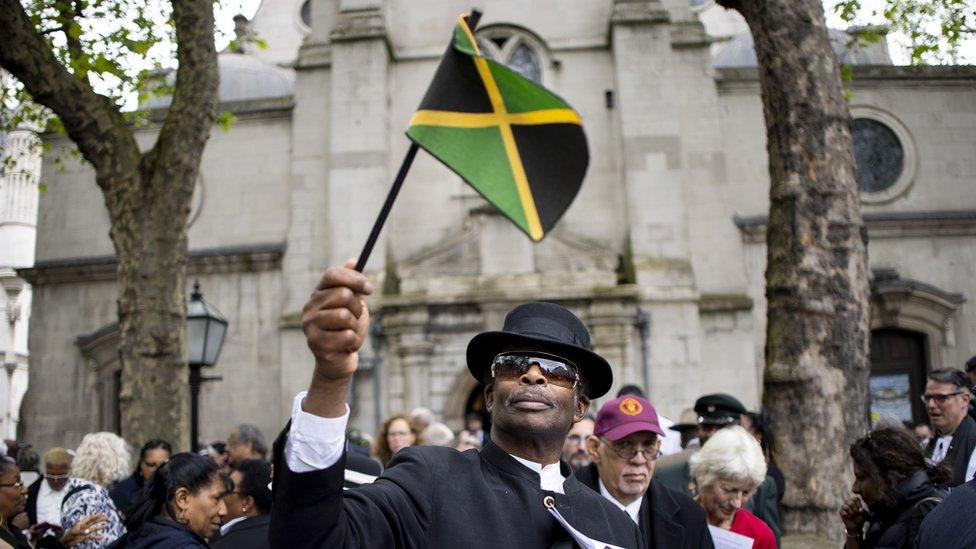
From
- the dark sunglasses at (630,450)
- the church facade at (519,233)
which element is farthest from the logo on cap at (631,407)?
the church facade at (519,233)

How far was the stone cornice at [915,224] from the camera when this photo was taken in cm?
1744

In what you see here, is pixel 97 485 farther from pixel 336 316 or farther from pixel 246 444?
pixel 336 316

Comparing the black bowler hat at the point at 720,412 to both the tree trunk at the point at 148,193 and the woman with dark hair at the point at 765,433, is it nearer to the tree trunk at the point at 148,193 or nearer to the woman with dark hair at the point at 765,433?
the woman with dark hair at the point at 765,433

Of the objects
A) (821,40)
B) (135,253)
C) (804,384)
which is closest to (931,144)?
(821,40)

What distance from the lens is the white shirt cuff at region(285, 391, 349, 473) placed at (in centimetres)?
204

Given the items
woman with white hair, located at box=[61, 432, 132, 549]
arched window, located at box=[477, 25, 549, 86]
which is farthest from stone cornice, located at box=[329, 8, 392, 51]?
woman with white hair, located at box=[61, 432, 132, 549]

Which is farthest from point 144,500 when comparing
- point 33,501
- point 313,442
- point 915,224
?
point 915,224

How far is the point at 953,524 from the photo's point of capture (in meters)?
2.99

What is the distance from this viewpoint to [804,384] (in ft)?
21.0

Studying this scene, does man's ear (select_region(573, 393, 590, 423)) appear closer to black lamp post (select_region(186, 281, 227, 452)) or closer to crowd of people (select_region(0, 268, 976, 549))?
crowd of people (select_region(0, 268, 976, 549))

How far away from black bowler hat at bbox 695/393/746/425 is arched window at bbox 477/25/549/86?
12868 mm

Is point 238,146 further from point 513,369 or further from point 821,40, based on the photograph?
point 513,369

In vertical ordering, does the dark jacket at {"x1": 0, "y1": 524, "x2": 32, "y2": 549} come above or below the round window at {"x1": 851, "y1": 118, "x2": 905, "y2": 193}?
below

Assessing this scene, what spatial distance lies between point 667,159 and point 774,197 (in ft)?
33.7
